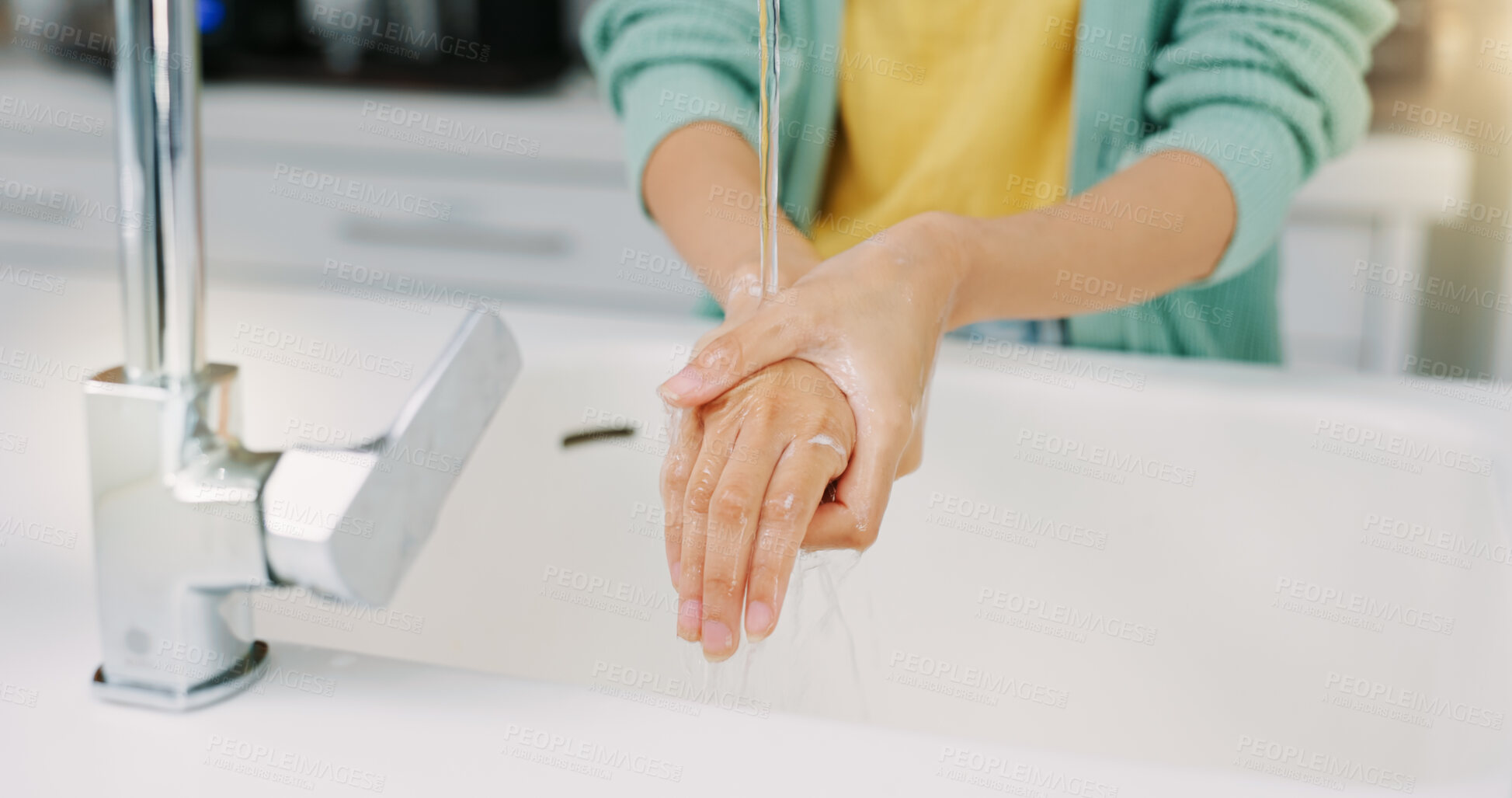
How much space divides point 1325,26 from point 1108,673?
1.31ft

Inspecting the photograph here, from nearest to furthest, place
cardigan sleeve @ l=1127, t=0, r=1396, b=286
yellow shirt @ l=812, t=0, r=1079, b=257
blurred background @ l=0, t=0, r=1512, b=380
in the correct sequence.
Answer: cardigan sleeve @ l=1127, t=0, r=1396, b=286
yellow shirt @ l=812, t=0, r=1079, b=257
blurred background @ l=0, t=0, r=1512, b=380

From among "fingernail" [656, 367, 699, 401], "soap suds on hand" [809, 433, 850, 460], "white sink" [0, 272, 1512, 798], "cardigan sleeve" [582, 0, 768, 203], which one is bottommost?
"white sink" [0, 272, 1512, 798]

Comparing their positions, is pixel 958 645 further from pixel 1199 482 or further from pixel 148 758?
pixel 148 758

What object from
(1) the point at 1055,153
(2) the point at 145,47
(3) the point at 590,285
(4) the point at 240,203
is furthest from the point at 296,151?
(2) the point at 145,47

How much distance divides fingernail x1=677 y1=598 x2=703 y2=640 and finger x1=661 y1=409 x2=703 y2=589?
0.04 ft

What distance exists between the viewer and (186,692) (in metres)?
0.40

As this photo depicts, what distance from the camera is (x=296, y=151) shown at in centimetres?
165

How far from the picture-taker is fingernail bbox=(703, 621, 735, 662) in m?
0.38

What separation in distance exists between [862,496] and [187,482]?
0.21 meters

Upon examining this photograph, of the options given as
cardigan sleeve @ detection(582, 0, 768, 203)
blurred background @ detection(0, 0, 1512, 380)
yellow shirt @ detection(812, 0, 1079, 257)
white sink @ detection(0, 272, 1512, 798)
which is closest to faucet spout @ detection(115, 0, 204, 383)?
white sink @ detection(0, 272, 1512, 798)

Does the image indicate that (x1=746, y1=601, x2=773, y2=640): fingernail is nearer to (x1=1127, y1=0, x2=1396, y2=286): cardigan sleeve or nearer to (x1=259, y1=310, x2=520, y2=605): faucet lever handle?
(x1=259, y1=310, x2=520, y2=605): faucet lever handle

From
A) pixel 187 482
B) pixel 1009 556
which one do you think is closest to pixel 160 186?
pixel 187 482

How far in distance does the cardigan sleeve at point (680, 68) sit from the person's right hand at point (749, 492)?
1.13ft

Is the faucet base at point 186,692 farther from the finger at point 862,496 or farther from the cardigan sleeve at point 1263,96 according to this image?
the cardigan sleeve at point 1263,96
